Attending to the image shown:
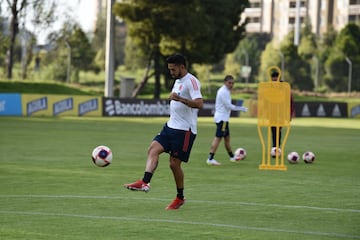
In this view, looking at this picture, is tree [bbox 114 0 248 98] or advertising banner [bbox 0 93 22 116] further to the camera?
tree [bbox 114 0 248 98]

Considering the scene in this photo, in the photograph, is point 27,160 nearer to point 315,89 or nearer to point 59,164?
point 59,164

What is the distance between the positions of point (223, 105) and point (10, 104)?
1107 inches

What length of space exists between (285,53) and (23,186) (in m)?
77.3

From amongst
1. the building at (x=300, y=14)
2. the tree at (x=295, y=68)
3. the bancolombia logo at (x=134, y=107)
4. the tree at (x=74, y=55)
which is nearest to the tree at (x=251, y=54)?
the building at (x=300, y=14)

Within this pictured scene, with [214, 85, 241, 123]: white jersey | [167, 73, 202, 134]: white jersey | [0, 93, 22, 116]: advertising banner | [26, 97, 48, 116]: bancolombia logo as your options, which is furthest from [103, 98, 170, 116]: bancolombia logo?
[167, 73, 202, 134]: white jersey

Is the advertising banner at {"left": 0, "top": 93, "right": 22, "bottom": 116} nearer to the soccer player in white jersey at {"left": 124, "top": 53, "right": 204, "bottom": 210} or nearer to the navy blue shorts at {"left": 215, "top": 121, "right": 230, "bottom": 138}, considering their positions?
the navy blue shorts at {"left": 215, "top": 121, "right": 230, "bottom": 138}

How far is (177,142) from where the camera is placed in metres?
13.0

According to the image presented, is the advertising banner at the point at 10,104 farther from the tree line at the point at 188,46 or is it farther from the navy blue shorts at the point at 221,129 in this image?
the navy blue shorts at the point at 221,129

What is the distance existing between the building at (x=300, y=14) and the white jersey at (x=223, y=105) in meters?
102

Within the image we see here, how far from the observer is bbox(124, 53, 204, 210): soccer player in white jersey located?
12.9 meters

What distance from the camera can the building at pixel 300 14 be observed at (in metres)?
130

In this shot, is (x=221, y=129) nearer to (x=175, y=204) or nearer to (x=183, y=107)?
(x=183, y=107)

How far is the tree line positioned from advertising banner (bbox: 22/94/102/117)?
47.6 ft

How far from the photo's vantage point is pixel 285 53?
91438 mm
